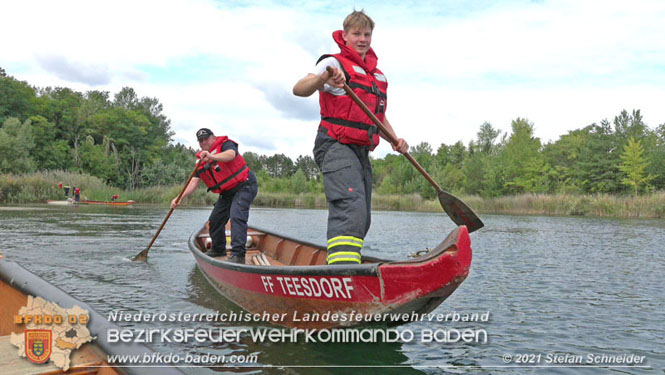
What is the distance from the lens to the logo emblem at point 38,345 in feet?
6.60

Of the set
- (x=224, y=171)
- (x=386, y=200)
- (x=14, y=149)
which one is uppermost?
(x=14, y=149)

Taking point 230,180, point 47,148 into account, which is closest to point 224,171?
point 230,180

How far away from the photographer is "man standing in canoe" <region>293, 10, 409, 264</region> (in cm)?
351

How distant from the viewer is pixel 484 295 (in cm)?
578

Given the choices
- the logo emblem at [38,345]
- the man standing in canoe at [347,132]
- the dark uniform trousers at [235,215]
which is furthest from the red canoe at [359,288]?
the logo emblem at [38,345]

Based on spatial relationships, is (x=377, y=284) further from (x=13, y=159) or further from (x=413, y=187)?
(x=413, y=187)

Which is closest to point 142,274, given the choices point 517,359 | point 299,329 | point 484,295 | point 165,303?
point 165,303

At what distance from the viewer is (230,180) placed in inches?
241

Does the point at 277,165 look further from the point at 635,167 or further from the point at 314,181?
the point at 635,167

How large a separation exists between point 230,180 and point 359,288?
11.3 feet

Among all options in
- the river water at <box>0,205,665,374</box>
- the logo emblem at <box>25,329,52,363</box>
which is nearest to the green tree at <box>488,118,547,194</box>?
the river water at <box>0,205,665,374</box>

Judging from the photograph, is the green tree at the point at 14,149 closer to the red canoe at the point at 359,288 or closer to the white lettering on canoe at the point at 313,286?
the red canoe at the point at 359,288

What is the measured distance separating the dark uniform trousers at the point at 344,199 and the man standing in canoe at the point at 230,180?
2465mm

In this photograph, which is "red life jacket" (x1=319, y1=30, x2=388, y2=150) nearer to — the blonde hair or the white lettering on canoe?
the blonde hair
